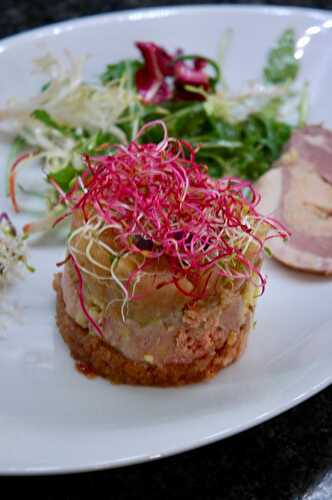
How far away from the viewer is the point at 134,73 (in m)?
4.11

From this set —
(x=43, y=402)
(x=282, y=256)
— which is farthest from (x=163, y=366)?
(x=282, y=256)

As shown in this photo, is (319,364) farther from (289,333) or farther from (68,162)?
(68,162)

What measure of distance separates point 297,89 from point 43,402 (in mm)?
2569

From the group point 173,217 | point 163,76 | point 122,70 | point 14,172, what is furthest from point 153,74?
point 173,217

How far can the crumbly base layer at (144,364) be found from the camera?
2541 millimetres

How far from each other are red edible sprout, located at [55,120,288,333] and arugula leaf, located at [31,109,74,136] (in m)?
1.09

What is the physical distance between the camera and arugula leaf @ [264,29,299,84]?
4199mm

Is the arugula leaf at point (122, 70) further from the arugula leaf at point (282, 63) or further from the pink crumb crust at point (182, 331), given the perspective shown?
the pink crumb crust at point (182, 331)

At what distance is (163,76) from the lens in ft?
13.5

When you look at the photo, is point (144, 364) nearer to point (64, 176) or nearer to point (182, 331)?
point (182, 331)

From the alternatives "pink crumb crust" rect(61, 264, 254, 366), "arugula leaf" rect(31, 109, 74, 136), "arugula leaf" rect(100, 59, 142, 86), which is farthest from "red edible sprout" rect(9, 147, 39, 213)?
"pink crumb crust" rect(61, 264, 254, 366)

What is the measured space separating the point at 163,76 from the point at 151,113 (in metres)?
0.34

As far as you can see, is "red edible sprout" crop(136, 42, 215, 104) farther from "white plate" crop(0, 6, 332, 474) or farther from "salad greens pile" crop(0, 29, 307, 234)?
"white plate" crop(0, 6, 332, 474)

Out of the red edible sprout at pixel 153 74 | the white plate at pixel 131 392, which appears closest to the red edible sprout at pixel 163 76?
the red edible sprout at pixel 153 74
